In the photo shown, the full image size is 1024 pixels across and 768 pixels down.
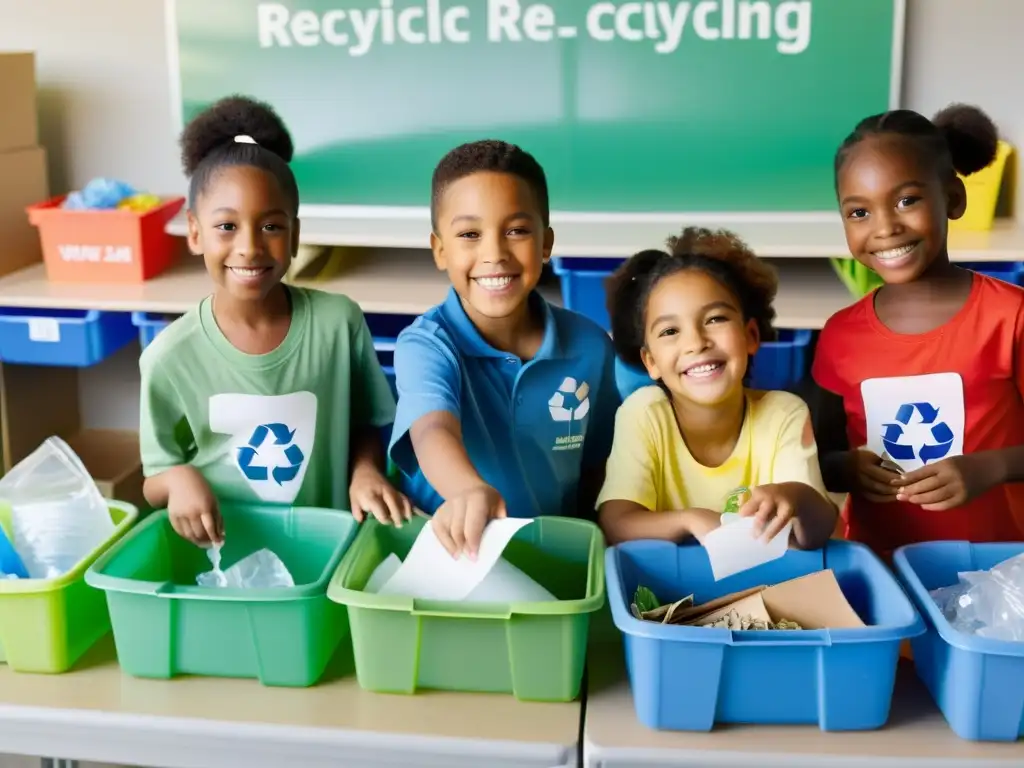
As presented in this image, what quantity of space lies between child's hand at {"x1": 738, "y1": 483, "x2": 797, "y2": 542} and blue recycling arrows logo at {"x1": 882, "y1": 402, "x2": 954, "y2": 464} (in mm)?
266

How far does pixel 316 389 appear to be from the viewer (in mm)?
1367

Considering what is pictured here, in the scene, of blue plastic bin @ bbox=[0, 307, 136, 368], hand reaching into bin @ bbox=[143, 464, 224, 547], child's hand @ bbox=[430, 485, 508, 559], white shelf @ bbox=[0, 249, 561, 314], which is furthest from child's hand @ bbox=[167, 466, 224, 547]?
blue plastic bin @ bbox=[0, 307, 136, 368]

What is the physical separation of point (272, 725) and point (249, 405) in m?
0.46

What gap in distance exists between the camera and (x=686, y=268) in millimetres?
1254

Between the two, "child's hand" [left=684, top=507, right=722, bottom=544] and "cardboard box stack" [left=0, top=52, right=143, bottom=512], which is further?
"cardboard box stack" [left=0, top=52, right=143, bottom=512]

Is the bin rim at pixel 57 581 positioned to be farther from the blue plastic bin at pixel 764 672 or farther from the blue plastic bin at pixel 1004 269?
the blue plastic bin at pixel 1004 269

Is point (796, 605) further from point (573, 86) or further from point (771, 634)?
point (573, 86)

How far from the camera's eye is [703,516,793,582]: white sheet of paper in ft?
3.62

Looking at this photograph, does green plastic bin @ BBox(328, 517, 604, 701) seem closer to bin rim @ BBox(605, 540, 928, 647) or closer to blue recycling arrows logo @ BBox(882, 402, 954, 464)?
bin rim @ BBox(605, 540, 928, 647)

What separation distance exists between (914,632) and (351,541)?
Answer: 0.58 meters

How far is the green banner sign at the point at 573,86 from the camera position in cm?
268

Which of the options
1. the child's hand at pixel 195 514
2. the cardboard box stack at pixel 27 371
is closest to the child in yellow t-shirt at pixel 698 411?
the child's hand at pixel 195 514

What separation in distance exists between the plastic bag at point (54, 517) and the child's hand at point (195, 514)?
0.08m

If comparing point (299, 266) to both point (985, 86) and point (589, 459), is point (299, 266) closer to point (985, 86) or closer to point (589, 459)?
point (589, 459)
